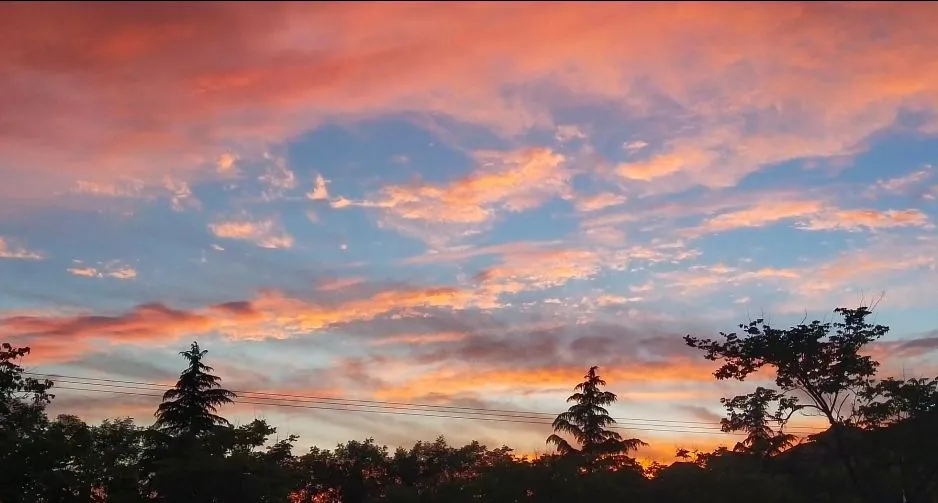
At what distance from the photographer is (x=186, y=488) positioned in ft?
126

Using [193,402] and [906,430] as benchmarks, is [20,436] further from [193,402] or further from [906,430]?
[906,430]

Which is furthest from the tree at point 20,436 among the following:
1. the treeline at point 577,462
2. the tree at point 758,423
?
the tree at point 758,423

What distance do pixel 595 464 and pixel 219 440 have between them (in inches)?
763

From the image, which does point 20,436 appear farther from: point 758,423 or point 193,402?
point 758,423

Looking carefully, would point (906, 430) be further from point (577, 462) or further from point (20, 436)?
point (20, 436)

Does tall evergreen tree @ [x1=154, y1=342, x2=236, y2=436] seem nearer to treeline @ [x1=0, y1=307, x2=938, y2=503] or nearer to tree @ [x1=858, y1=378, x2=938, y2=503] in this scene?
treeline @ [x1=0, y1=307, x2=938, y2=503]

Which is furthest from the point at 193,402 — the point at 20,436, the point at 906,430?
the point at 906,430

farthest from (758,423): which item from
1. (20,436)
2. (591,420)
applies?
(20,436)

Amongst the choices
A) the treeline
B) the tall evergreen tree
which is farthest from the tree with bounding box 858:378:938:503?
the tall evergreen tree

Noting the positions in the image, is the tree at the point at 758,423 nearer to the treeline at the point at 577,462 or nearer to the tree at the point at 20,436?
the treeline at the point at 577,462

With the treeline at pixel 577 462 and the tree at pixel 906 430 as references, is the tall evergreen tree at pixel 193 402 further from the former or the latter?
the tree at pixel 906 430

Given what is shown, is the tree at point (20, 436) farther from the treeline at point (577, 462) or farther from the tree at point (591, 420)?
the tree at point (591, 420)

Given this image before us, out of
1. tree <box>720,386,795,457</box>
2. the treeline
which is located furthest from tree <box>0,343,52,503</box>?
tree <box>720,386,795,457</box>

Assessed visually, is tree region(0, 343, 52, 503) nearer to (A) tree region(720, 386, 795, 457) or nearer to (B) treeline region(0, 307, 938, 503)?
(B) treeline region(0, 307, 938, 503)
